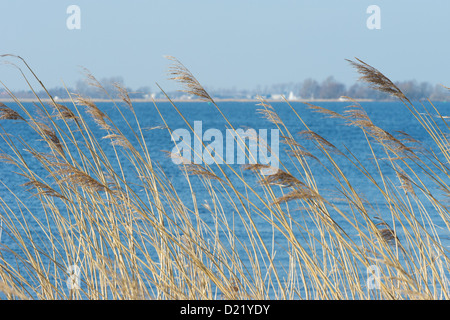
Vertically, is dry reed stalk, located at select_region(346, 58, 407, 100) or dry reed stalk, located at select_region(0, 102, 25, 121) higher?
dry reed stalk, located at select_region(346, 58, 407, 100)

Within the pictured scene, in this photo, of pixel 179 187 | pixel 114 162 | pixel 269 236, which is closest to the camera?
pixel 269 236

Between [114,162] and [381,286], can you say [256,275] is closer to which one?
[381,286]

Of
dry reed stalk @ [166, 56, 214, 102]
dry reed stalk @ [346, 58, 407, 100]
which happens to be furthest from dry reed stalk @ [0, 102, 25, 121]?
dry reed stalk @ [346, 58, 407, 100]

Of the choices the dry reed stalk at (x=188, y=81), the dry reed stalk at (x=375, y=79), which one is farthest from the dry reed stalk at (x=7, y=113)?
the dry reed stalk at (x=375, y=79)

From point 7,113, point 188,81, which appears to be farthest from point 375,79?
point 7,113

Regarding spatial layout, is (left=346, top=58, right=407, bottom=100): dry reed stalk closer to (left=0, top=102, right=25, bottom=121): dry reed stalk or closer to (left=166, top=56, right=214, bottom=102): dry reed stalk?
(left=166, top=56, right=214, bottom=102): dry reed stalk

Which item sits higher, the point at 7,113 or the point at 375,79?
the point at 375,79

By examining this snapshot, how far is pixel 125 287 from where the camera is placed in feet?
8.32

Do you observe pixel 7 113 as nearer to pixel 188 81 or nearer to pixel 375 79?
pixel 188 81

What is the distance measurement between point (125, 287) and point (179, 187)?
39.8ft

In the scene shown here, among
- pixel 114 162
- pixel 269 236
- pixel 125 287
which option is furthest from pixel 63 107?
pixel 114 162

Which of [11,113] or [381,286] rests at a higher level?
[11,113]
